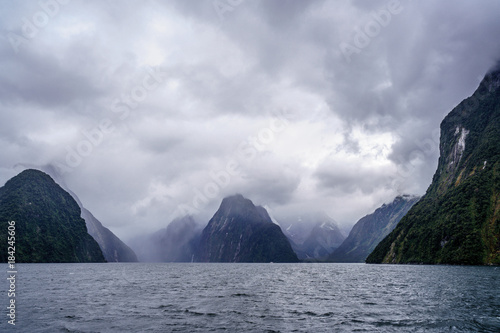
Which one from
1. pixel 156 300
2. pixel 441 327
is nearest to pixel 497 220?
pixel 441 327

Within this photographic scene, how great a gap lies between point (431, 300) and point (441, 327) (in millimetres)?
21393

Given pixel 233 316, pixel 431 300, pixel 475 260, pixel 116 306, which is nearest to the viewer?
pixel 233 316

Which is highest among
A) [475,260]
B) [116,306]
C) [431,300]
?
[116,306]

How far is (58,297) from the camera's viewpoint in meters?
51.9

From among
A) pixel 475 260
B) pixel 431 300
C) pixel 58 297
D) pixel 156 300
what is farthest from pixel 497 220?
pixel 58 297

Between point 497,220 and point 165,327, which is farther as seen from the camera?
point 497,220

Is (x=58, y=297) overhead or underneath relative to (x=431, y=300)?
overhead

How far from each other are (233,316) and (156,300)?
1859 centimetres

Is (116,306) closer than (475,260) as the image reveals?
Yes

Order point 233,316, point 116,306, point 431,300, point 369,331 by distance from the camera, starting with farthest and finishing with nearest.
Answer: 1. point 431,300
2. point 116,306
3. point 233,316
4. point 369,331

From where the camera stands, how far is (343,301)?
5016 cm

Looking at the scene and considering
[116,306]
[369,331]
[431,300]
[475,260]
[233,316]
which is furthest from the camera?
[475,260]

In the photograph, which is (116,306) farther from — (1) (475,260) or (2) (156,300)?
(1) (475,260)

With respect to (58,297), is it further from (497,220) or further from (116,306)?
(497,220)
